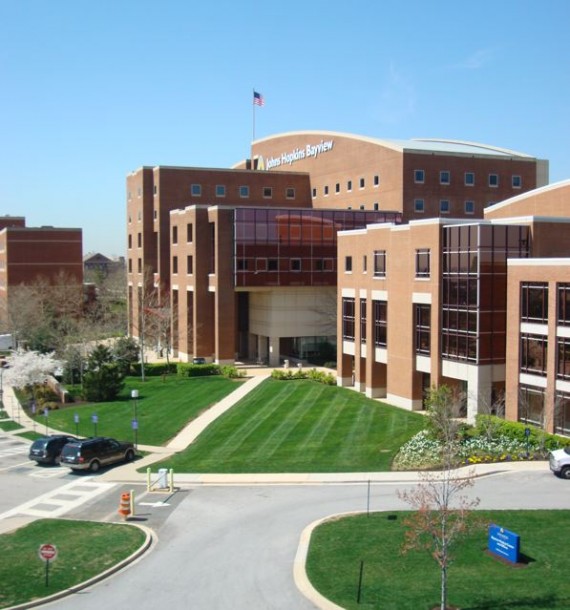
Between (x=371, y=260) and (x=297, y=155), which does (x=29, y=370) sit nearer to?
(x=371, y=260)

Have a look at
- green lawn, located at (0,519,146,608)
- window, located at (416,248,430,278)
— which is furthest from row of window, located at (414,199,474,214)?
green lawn, located at (0,519,146,608)

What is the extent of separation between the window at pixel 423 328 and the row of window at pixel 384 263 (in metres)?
1.86

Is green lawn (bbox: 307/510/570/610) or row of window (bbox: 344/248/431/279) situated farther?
row of window (bbox: 344/248/431/279)

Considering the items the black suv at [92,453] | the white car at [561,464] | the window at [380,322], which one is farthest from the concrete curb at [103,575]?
the window at [380,322]

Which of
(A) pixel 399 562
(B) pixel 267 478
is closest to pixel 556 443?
(B) pixel 267 478

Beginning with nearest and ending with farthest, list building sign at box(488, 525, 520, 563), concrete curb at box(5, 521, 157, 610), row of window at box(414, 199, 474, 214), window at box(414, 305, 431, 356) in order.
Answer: concrete curb at box(5, 521, 157, 610), building sign at box(488, 525, 520, 563), window at box(414, 305, 431, 356), row of window at box(414, 199, 474, 214)

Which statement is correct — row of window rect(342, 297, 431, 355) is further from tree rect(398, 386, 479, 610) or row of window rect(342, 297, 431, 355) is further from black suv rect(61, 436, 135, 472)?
black suv rect(61, 436, 135, 472)

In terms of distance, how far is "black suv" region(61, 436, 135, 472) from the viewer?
3475 cm

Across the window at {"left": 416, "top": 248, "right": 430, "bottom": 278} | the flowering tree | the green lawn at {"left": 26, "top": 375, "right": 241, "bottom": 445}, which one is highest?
the window at {"left": 416, "top": 248, "right": 430, "bottom": 278}

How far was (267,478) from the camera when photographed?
1272 inches

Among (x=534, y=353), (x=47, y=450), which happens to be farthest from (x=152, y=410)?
(x=534, y=353)

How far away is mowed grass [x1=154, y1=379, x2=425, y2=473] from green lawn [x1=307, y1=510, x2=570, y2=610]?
8.88m

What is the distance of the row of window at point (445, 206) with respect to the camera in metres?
68.6

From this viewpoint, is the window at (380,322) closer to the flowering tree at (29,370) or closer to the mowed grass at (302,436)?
the mowed grass at (302,436)
